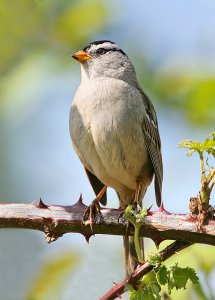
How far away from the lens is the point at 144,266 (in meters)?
2.00

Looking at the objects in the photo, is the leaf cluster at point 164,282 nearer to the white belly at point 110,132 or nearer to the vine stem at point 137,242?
the vine stem at point 137,242

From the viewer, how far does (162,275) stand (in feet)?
5.75

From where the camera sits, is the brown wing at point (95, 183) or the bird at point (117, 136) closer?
the bird at point (117, 136)

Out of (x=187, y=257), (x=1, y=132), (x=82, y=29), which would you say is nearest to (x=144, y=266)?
(x=187, y=257)

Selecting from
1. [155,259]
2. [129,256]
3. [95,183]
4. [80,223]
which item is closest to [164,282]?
[155,259]

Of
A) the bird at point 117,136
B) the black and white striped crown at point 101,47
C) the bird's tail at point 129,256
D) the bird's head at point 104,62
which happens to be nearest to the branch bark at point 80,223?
the bird's tail at point 129,256

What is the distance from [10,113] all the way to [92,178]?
96.5 inches

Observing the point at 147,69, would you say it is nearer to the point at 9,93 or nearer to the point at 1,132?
the point at 9,93

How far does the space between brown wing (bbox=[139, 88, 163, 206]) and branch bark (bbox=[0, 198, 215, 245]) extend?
1.82m

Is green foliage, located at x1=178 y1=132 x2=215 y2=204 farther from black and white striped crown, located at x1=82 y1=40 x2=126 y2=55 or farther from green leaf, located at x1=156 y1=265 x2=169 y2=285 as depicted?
black and white striped crown, located at x1=82 y1=40 x2=126 y2=55

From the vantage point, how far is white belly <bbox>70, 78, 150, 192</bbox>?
161 inches

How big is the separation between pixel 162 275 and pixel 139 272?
24cm

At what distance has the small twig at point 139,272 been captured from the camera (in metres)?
1.91

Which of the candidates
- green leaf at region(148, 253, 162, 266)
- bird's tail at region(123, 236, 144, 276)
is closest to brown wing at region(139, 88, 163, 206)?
bird's tail at region(123, 236, 144, 276)
